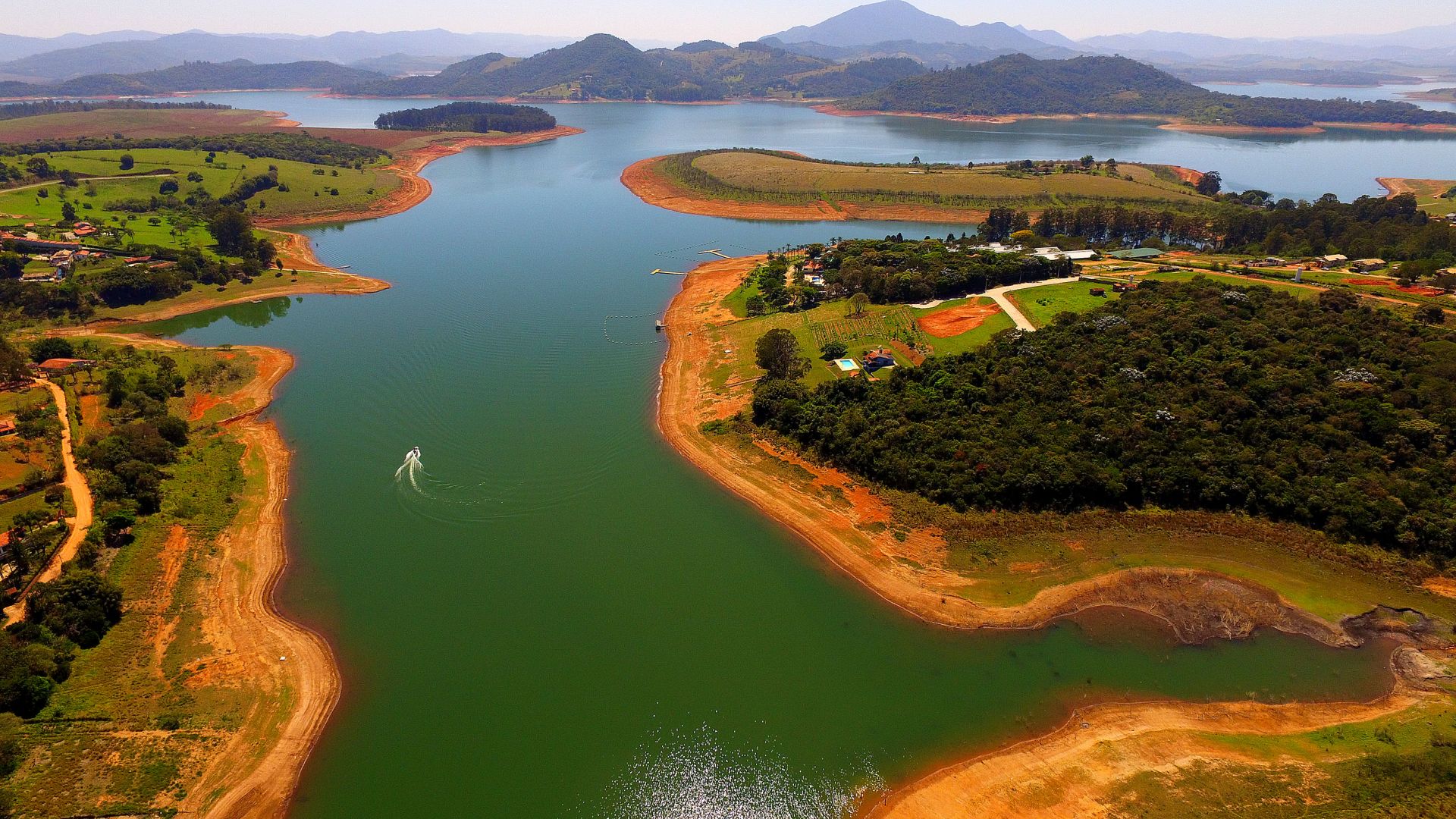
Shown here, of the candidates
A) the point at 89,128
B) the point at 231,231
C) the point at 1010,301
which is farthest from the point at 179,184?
→ the point at 1010,301

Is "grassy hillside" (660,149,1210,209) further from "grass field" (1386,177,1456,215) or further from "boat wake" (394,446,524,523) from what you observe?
"boat wake" (394,446,524,523)

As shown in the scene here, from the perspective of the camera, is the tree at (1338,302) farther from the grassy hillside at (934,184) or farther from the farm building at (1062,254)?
the grassy hillside at (934,184)

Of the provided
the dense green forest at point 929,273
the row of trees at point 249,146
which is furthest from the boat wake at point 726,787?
the row of trees at point 249,146

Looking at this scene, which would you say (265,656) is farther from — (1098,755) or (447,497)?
(1098,755)

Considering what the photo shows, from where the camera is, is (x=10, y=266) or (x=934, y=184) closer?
(x=10, y=266)

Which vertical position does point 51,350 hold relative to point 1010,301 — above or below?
below
